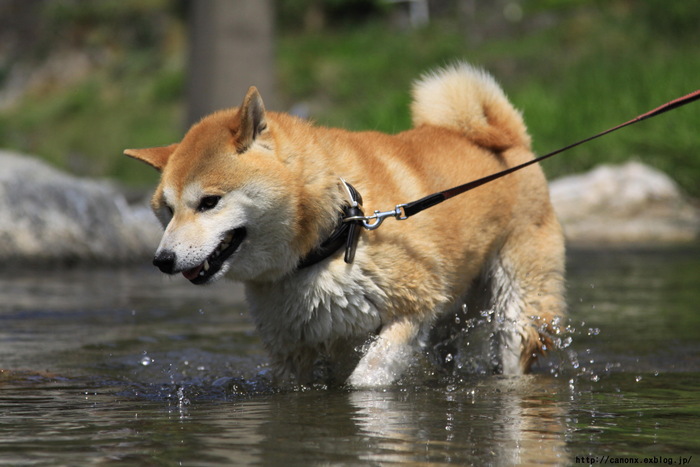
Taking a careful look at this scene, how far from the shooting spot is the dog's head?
11.9ft

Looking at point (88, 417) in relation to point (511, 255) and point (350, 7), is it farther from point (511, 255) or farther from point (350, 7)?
point (350, 7)

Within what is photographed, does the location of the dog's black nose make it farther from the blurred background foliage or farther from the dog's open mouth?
the blurred background foliage

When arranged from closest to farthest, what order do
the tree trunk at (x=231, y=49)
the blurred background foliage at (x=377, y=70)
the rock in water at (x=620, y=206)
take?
the rock in water at (x=620, y=206), the tree trunk at (x=231, y=49), the blurred background foliage at (x=377, y=70)

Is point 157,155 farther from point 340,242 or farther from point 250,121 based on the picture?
point 340,242

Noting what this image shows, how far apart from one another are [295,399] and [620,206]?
25.4 feet

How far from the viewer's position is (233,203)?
3652 millimetres

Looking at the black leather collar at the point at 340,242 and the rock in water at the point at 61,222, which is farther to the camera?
the rock in water at the point at 61,222

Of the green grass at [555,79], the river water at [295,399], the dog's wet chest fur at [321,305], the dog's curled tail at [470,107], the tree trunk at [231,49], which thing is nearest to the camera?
the river water at [295,399]

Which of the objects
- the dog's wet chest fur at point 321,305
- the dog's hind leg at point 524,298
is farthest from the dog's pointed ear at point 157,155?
the dog's hind leg at point 524,298

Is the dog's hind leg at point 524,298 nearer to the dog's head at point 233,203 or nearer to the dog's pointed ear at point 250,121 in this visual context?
the dog's head at point 233,203

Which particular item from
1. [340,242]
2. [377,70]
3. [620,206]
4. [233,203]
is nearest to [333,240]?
[340,242]

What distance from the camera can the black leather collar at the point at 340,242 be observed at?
3807mm

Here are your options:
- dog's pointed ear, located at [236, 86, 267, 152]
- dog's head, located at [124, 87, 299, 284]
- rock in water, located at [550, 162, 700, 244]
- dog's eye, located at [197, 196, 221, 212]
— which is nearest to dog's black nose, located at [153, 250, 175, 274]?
dog's head, located at [124, 87, 299, 284]

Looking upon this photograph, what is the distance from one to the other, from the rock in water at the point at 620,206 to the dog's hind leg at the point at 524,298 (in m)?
5.77
